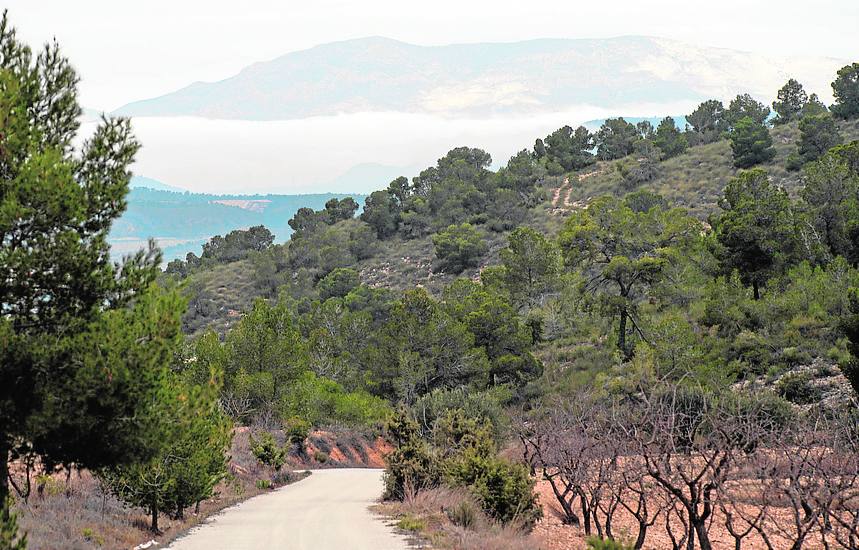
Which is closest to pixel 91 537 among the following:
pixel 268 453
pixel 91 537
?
pixel 91 537

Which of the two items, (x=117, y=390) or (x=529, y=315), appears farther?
(x=529, y=315)

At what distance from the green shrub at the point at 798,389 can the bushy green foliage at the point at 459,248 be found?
142ft

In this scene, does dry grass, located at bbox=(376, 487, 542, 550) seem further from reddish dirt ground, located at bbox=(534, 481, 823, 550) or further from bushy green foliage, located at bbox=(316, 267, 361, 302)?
bushy green foliage, located at bbox=(316, 267, 361, 302)

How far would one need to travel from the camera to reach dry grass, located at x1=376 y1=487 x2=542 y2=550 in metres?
15.3

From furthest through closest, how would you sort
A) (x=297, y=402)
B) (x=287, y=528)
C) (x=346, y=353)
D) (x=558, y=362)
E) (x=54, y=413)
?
1. (x=346, y=353)
2. (x=558, y=362)
3. (x=297, y=402)
4. (x=287, y=528)
5. (x=54, y=413)

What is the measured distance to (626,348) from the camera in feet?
149

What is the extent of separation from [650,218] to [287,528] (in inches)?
1473

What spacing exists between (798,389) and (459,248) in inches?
1762

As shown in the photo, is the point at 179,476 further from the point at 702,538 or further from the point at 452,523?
the point at 702,538

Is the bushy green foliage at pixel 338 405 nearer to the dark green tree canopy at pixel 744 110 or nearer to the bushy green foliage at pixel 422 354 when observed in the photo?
the bushy green foliage at pixel 422 354

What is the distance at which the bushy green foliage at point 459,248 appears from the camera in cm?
7538

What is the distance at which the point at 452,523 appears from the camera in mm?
18062

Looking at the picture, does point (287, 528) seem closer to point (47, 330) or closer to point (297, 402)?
point (47, 330)

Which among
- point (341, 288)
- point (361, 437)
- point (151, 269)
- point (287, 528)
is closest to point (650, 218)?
point (361, 437)
